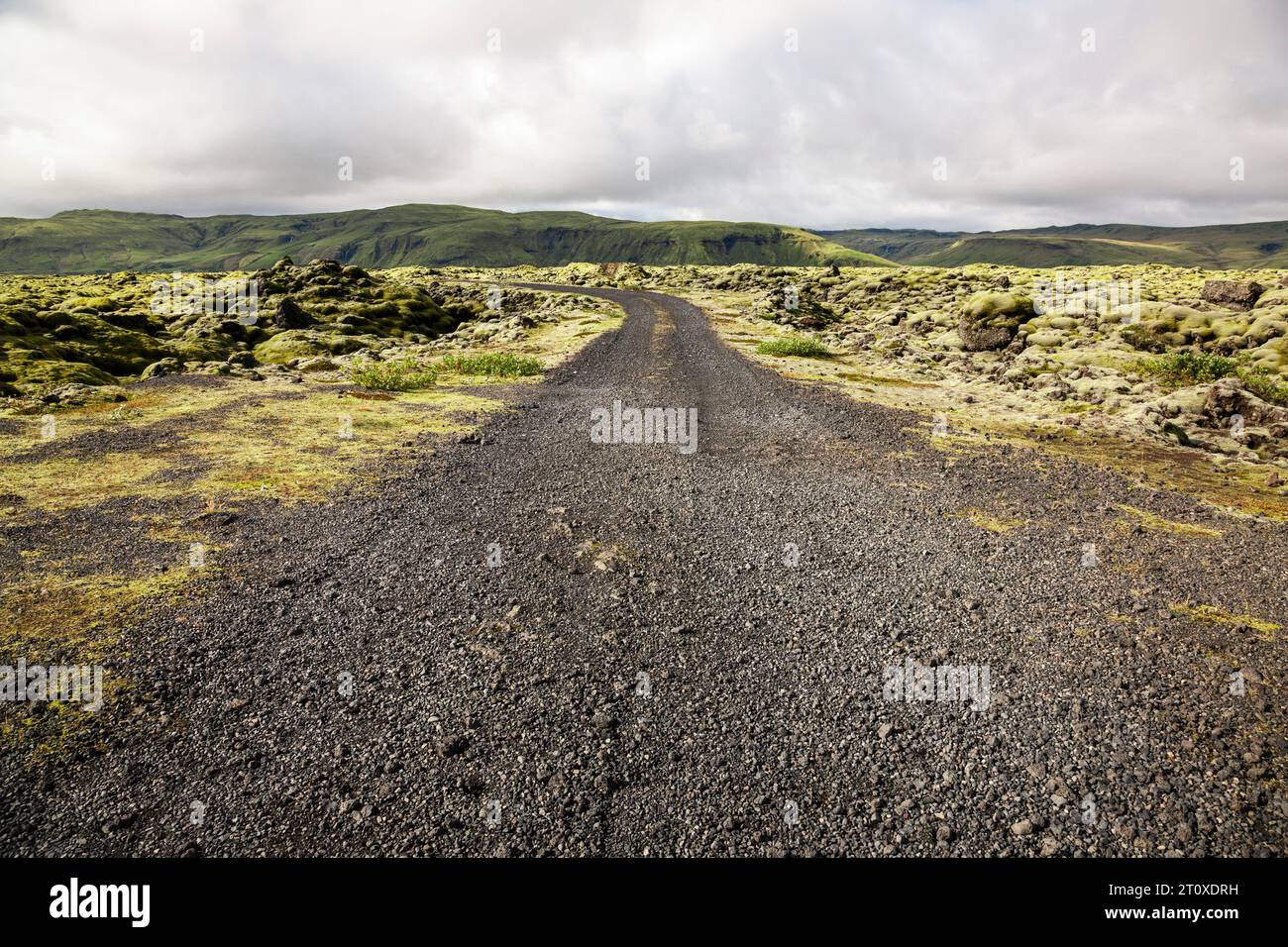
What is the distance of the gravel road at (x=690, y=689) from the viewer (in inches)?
233

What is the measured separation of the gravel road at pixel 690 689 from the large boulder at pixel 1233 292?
35.0 metres

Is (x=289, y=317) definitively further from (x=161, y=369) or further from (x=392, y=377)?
(x=392, y=377)

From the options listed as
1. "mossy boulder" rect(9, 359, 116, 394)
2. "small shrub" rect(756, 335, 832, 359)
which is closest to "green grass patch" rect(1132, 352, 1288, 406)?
"small shrub" rect(756, 335, 832, 359)

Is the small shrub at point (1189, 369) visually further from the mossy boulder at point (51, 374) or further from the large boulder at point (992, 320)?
the mossy boulder at point (51, 374)

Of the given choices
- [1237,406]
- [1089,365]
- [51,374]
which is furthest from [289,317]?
[1237,406]

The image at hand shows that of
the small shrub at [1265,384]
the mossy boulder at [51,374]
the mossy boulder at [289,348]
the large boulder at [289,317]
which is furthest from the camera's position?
the large boulder at [289,317]

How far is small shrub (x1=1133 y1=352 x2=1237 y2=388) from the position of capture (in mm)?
26938

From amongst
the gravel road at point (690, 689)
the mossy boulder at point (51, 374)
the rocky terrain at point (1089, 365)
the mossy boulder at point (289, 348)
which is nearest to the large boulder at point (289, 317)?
the mossy boulder at point (289, 348)

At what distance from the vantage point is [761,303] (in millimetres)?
64188

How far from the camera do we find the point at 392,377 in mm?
27047

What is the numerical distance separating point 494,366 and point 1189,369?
31.7m

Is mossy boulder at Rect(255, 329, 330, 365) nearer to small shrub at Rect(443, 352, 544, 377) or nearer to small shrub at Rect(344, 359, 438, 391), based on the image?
small shrub at Rect(344, 359, 438, 391)

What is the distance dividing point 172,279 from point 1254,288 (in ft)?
315
